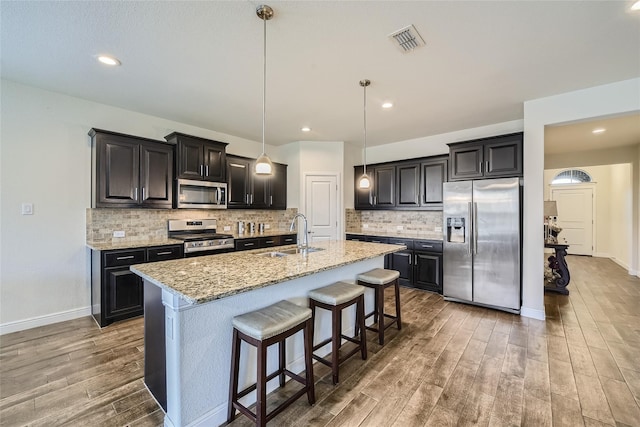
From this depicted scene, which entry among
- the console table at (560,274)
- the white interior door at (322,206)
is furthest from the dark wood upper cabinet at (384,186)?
the console table at (560,274)

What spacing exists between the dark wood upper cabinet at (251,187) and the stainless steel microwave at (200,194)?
0.69 ft

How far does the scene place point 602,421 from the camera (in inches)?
67.9

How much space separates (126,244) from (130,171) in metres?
0.93

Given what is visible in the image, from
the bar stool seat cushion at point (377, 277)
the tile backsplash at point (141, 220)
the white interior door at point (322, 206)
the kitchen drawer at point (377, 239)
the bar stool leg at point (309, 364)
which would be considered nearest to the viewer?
the bar stool leg at point (309, 364)

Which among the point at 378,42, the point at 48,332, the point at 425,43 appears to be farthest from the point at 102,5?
the point at 48,332

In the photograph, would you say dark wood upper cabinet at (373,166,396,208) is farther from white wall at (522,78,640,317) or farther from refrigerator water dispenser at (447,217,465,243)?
white wall at (522,78,640,317)

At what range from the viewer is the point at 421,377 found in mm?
2184

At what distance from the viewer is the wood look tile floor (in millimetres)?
1770

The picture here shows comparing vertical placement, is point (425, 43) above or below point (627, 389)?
above

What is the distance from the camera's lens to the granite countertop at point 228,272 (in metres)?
1.47

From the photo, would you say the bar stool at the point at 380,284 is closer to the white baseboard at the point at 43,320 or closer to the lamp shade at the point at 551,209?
the white baseboard at the point at 43,320

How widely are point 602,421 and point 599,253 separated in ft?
27.2

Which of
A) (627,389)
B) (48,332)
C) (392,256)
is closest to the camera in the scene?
(627,389)

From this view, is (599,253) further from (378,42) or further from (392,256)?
(378,42)
